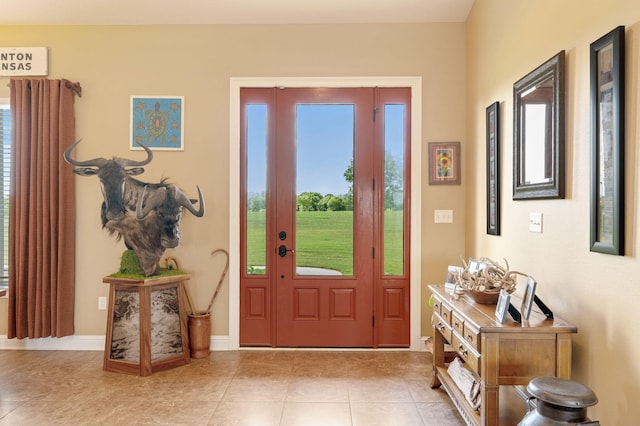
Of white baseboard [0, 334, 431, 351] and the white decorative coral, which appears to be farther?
white baseboard [0, 334, 431, 351]

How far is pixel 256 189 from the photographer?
395cm

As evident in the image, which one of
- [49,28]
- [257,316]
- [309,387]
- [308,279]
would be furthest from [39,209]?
[309,387]

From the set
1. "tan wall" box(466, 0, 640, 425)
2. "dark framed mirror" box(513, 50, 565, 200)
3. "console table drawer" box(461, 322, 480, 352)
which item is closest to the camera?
"tan wall" box(466, 0, 640, 425)

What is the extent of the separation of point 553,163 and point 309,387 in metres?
2.28

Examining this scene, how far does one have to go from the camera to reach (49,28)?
155 inches

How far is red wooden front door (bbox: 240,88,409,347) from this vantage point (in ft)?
12.8

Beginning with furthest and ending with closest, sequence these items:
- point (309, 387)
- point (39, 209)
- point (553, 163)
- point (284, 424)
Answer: point (39, 209) < point (309, 387) < point (284, 424) < point (553, 163)

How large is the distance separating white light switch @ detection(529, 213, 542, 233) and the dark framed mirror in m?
0.12

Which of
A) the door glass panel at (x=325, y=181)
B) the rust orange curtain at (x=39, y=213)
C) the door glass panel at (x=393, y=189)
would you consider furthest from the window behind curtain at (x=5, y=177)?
the door glass panel at (x=393, y=189)

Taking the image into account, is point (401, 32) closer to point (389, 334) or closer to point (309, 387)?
point (389, 334)

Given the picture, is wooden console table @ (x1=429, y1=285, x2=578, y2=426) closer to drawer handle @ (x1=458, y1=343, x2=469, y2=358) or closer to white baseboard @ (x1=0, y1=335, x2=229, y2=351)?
drawer handle @ (x1=458, y1=343, x2=469, y2=358)

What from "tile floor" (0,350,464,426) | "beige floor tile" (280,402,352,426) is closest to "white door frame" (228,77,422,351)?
"tile floor" (0,350,464,426)

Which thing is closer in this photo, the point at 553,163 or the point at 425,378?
the point at 553,163

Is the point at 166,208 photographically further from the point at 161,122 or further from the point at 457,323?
the point at 457,323
